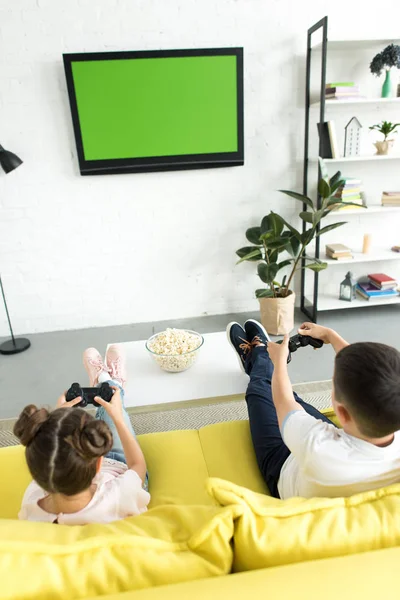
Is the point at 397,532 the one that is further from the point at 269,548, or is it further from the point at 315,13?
the point at 315,13

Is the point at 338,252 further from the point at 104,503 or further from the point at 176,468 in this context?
the point at 104,503

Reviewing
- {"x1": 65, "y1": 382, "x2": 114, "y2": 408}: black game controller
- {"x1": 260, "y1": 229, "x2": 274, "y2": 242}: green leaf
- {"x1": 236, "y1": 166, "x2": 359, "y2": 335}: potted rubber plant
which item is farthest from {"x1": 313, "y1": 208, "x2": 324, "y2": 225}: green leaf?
{"x1": 65, "y1": 382, "x2": 114, "y2": 408}: black game controller

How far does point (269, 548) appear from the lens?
713 millimetres

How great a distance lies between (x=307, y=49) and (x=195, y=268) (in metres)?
1.66

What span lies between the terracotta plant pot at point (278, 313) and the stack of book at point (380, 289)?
26.4 inches

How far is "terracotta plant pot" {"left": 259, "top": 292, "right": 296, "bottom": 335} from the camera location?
3064 millimetres

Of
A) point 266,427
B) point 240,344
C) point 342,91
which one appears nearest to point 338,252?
point 342,91

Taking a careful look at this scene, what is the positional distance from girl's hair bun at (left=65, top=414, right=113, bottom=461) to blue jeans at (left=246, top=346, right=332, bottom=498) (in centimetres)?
54

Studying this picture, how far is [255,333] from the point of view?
202 cm

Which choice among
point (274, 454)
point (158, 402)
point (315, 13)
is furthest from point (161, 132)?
point (274, 454)

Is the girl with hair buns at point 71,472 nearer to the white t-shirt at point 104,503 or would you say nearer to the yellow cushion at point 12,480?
the white t-shirt at point 104,503

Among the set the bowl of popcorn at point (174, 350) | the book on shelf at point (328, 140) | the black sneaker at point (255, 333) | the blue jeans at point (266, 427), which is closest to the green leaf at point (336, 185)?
the book on shelf at point (328, 140)

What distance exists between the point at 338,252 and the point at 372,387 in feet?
8.00

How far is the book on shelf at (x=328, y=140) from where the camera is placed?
2922 mm
